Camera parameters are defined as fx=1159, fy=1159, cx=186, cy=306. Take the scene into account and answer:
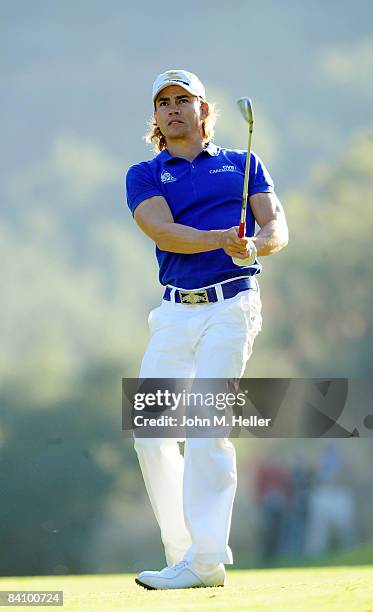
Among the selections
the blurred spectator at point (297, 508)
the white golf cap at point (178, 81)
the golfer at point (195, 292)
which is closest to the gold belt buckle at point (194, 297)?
the golfer at point (195, 292)

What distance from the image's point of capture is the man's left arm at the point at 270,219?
438 cm

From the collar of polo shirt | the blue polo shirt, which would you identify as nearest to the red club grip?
the blue polo shirt

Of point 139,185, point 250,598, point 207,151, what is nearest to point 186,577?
point 250,598

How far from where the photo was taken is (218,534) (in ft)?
13.4

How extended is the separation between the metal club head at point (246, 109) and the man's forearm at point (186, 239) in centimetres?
46

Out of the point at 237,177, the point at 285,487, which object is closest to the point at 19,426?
the point at 285,487

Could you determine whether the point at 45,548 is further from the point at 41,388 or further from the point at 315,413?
the point at 315,413

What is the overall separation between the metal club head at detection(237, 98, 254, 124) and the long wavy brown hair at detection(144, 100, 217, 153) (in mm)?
341

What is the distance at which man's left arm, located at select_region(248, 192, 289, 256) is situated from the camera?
438cm

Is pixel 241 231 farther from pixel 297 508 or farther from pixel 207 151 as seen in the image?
pixel 297 508

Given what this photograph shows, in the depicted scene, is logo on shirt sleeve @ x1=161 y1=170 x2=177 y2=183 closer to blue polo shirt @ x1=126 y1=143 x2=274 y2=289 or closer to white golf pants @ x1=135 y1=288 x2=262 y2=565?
blue polo shirt @ x1=126 y1=143 x2=274 y2=289

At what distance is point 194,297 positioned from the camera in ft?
14.2

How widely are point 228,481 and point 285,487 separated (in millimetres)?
17707

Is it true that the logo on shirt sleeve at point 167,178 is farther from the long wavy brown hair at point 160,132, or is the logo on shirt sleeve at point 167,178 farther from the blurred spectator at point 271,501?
the blurred spectator at point 271,501
